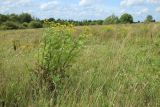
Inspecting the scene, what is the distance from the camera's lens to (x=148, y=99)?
4949 mm

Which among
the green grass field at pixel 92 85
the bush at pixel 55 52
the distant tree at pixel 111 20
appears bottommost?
the distant tree at pixel 111 20

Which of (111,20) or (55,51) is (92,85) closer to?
(55,51)

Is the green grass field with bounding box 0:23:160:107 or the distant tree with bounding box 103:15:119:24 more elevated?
the green grass field with bounding box 0:23:160:107

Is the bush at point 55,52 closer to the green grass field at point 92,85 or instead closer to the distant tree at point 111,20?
the green grass field at point 92,85

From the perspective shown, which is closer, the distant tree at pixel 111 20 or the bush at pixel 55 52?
the bush at pixel 55 52

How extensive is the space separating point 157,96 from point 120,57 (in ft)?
8.42

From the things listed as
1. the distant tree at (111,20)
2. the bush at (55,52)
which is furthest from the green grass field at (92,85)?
the distant tree at (111,20)

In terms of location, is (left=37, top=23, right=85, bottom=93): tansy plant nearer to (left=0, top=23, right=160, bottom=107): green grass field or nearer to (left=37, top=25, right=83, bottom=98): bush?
(left=37, top=25, right=83, bottom=98): bush

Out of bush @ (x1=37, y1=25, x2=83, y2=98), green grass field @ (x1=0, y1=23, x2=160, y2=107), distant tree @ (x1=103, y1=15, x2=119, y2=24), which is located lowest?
distant tree @ (x1=103, y1=15, x2=119, y2=24)

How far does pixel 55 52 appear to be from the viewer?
5461 millimetres

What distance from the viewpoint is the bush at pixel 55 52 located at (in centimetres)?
539

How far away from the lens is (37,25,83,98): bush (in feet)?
17.7

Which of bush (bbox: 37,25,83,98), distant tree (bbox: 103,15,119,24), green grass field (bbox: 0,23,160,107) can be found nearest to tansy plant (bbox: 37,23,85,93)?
bush (bbox: 37,25,83,98)

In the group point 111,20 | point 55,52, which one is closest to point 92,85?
point 55,52
